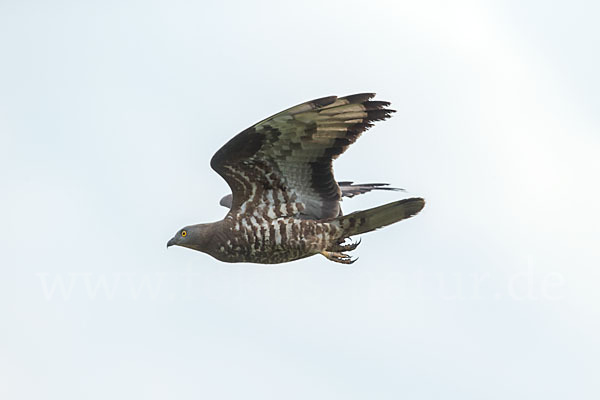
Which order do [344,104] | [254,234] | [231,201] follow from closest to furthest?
[344,104], [254,234], [231,201]

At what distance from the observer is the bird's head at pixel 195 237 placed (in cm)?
1468

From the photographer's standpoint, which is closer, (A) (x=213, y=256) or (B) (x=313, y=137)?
(B) (x=313, y=137)

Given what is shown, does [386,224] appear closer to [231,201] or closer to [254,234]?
[254,234]

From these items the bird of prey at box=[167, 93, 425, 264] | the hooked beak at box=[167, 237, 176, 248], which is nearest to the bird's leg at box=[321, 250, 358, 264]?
the bird of prey at box=[167, 93, 425, 264]

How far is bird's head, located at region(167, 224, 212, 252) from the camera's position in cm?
1468

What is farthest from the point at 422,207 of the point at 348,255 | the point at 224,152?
the point at 224,152

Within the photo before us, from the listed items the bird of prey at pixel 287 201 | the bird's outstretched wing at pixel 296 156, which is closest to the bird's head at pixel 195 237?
the bird of prey at pixel 287 201

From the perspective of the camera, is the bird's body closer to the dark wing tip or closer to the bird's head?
the bird's head

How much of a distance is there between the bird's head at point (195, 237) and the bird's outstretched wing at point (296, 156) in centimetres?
44

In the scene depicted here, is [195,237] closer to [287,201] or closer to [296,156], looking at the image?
[287,201]

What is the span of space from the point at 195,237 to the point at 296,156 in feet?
5.81

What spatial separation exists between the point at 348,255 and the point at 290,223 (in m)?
1.07

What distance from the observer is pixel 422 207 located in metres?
13.9

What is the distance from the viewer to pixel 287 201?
14.6 meters
